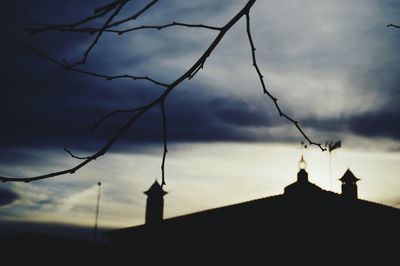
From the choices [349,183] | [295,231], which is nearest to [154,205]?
[295,231]

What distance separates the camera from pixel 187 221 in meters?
17.0

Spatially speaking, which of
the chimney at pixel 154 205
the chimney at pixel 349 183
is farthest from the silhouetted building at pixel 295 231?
the chimney at pixel 154 205

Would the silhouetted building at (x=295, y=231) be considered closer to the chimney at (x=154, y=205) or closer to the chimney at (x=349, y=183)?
the chimney at (x=349, y=183)

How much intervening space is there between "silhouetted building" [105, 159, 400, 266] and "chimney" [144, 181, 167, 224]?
324 centimetres

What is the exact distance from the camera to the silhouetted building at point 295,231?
12.6 m

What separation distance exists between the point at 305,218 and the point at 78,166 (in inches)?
477

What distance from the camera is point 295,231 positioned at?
43.3 ft

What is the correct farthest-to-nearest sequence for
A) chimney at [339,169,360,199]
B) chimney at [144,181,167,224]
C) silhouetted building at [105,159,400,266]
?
chimney at [144,181,167,224], chimney at [339,169,360,199], silhouetted building at [105,159,400,266]

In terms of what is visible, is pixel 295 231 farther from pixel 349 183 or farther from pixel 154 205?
pixel 154 205

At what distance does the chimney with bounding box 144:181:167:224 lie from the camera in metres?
20.8

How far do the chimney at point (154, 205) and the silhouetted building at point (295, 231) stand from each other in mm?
3238

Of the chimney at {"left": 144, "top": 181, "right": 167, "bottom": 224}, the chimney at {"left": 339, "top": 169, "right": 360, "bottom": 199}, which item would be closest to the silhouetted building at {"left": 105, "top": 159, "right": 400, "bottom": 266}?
the chimney at {"left": 339, "top": 169, "right": 360, "bottom": 199}

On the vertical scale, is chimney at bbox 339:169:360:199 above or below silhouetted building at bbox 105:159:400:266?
above

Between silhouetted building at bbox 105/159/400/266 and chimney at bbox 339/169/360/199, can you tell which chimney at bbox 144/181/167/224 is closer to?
silhouetted building at bbox 105/159/400/266
